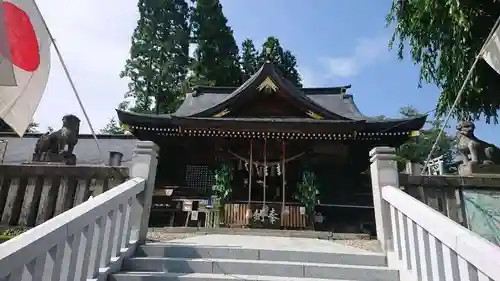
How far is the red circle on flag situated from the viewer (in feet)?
16.1

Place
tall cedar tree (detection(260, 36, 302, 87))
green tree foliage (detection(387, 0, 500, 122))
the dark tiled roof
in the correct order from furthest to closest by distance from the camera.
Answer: tall cedar tree (detection(260, 36, 302, 87)), the dark tiled roof, green tree foliage (detection(387, 0, 500, 122))

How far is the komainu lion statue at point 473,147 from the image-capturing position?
7023mm

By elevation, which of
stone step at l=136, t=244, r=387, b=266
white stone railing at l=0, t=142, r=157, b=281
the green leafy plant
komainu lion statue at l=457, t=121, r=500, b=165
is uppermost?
komainu lion statue at l=457, t=121, r=500, b=165

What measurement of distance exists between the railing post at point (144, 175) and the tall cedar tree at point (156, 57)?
868 inches

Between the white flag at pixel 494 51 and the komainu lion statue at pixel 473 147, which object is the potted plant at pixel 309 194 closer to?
the komainu lion statue at pixel 473 147

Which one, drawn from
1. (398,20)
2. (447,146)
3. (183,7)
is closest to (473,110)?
(398,20)

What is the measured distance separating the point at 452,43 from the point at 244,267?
6918mm

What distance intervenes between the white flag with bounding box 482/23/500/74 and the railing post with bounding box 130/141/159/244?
5.17 m

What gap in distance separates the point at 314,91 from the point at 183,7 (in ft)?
55.3

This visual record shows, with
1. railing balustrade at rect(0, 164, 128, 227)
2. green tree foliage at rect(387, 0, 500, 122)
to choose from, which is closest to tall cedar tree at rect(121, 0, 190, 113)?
green tree foliage at rect(387, 0, 500, 122)

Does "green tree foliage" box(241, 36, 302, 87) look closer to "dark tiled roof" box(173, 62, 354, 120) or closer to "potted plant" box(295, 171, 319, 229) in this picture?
"dark tiled roof" box(173, 62, 354, 120)

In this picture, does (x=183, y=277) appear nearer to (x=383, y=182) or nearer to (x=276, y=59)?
(x=383, y=182)

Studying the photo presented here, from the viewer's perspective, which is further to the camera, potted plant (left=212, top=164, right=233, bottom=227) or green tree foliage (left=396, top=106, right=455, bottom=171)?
green tree foliage (left=396, top=106, right=455, bottom=171)

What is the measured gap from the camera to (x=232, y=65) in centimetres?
2752
